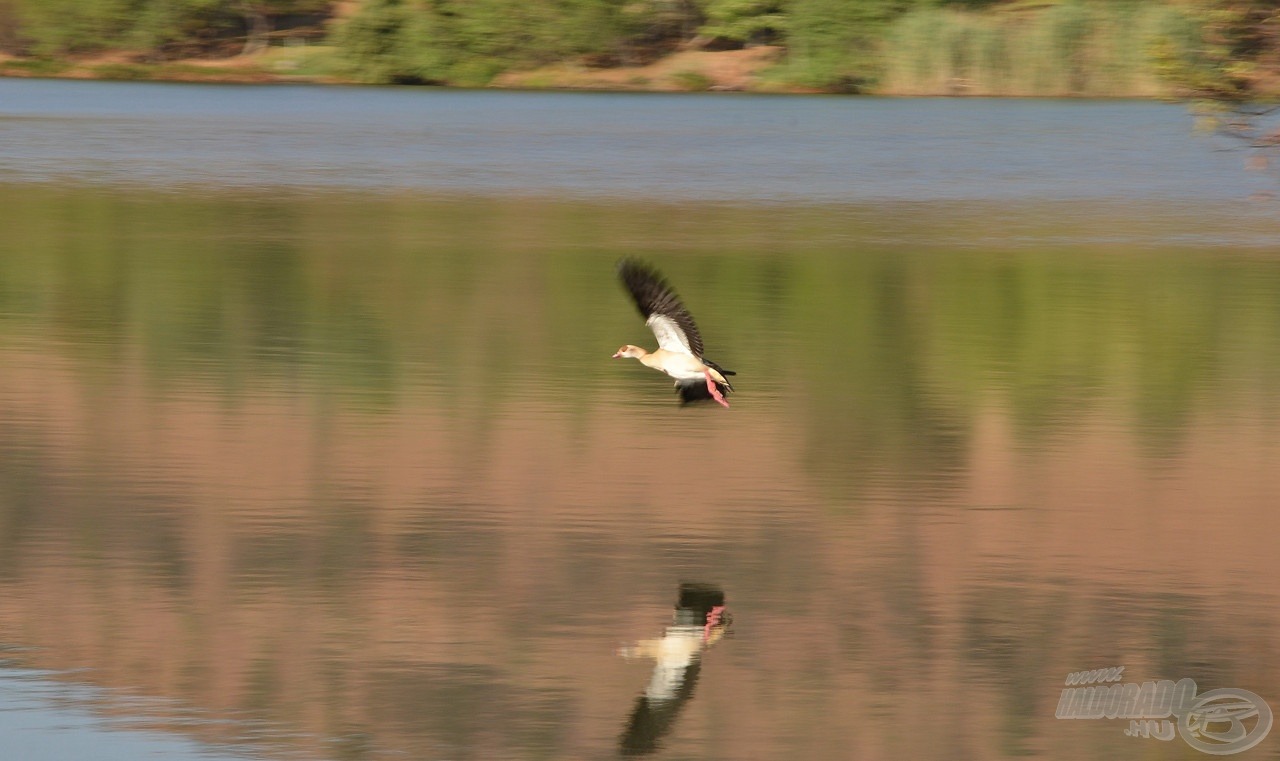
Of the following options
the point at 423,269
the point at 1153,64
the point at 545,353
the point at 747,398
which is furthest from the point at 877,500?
the point at 423,269

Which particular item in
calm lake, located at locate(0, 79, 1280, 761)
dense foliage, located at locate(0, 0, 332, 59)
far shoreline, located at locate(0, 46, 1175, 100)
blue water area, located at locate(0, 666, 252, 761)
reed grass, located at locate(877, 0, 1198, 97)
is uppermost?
blue water area, located at locate(0, 666, 252, 761)

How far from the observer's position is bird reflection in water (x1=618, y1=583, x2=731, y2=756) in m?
10.5

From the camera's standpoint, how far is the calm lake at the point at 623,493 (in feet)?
35.4

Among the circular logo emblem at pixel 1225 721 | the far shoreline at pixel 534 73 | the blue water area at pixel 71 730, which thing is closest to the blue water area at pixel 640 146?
the far shoreline at pixel 534 73

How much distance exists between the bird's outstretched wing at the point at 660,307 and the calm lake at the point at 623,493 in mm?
1060

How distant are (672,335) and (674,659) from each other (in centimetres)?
389

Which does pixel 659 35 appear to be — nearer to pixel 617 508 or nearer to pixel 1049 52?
pixel 1049 52

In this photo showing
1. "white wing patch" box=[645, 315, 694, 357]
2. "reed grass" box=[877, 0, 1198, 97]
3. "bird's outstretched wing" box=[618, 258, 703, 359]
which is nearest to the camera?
"bird's outstretched wing" box=[618, 258, 703, 359]

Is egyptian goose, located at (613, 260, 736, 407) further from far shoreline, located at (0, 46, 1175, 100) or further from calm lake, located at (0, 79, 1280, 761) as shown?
far shoreline, located at (0, 46, 1175, 100)

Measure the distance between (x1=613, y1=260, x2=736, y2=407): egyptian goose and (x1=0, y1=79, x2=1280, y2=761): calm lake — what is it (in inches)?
27.4

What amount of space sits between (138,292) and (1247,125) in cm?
1325

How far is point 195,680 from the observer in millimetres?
11000

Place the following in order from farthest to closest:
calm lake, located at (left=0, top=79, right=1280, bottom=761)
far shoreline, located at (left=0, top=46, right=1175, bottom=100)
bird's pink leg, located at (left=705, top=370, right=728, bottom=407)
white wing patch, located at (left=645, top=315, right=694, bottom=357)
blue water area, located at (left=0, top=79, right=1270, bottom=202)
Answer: far shoreline, located at (left=0, top=46, right=1175, bottom=100) → blue water area, located at (left=0, top=79, right=1270, bottom=202) → bird's pink leg, located at (left=705, top=370, right=728, bottom=407) → white wing patch, located at (left=645, top=315, right=694, bottom=357) → calm lake, located at (left=0, top=79, right=1280, bottom=761)

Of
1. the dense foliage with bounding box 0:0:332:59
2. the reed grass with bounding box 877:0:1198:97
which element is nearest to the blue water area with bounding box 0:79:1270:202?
the reed grass with bounding box 877:0:1198:97
